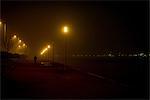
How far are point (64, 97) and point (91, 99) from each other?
4.75ft

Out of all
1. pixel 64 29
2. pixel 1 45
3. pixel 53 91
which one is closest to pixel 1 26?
pixel 1 45

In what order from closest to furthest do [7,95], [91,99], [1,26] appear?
[91,99] → [7,95] → [1,26]

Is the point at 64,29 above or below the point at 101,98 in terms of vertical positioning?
above

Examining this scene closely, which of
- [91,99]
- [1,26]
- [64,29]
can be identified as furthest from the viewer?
[1,26]

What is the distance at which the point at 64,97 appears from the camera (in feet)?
55.7

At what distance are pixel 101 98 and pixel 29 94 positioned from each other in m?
3.93

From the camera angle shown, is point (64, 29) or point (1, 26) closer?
point (64, 29)

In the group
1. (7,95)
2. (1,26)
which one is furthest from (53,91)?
(1,26)

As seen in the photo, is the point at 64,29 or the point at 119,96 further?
the point at 64,29

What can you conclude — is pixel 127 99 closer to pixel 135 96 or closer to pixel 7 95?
pixel 135 96

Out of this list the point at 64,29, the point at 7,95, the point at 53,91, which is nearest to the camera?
the point at 7,95

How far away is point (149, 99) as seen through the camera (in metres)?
17.8

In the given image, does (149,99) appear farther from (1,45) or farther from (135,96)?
(1,45)

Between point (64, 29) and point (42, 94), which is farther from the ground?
point (64, 29)
